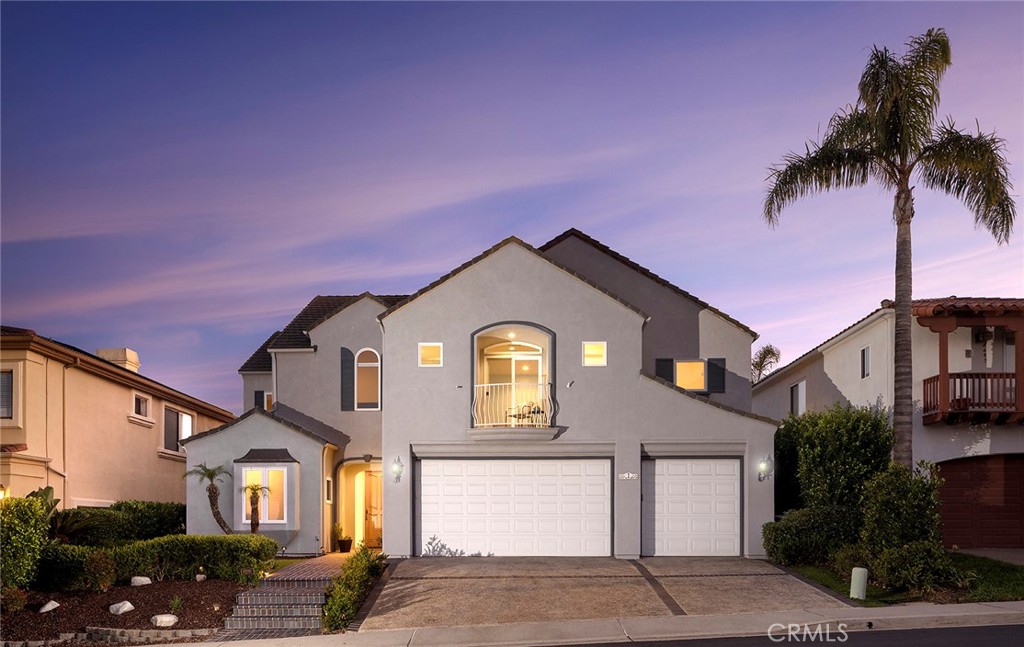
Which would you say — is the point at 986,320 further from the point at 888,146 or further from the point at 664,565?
the point at 664,565

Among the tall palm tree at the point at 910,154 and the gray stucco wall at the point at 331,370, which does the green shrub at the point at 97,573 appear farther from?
the tall palm tree at the point at 910,154

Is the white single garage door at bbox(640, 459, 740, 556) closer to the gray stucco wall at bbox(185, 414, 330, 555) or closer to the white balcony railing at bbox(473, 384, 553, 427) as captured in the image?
the white balcony railing at bbox(473, 384, 553, 427)

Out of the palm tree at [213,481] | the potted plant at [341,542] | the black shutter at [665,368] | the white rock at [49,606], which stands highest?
the black shutter at [665,368]

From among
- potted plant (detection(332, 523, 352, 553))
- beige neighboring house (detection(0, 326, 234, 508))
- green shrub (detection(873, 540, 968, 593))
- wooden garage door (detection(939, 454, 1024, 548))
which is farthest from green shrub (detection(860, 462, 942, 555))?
beige neighboring house (detection(0, 326, 234, 508))

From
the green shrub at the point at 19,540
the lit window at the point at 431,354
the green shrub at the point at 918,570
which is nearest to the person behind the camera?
the green shrub at the point at 19,540

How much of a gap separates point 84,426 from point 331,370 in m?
6.59

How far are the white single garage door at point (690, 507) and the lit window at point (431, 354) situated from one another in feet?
18.5

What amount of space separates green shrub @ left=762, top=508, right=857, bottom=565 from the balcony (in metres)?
4.68

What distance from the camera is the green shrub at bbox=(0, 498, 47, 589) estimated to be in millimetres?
15953

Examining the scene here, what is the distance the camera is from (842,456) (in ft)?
68.8

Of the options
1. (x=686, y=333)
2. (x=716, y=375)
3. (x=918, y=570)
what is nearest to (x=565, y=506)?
(x=716, y=375)

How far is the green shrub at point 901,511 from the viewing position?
17.9m

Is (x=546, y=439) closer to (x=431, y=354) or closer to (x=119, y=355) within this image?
(x=431, y=354)

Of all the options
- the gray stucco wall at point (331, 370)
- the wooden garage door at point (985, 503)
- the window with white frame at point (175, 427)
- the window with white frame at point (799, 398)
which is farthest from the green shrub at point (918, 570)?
the window with white frame at point (175, 427)
